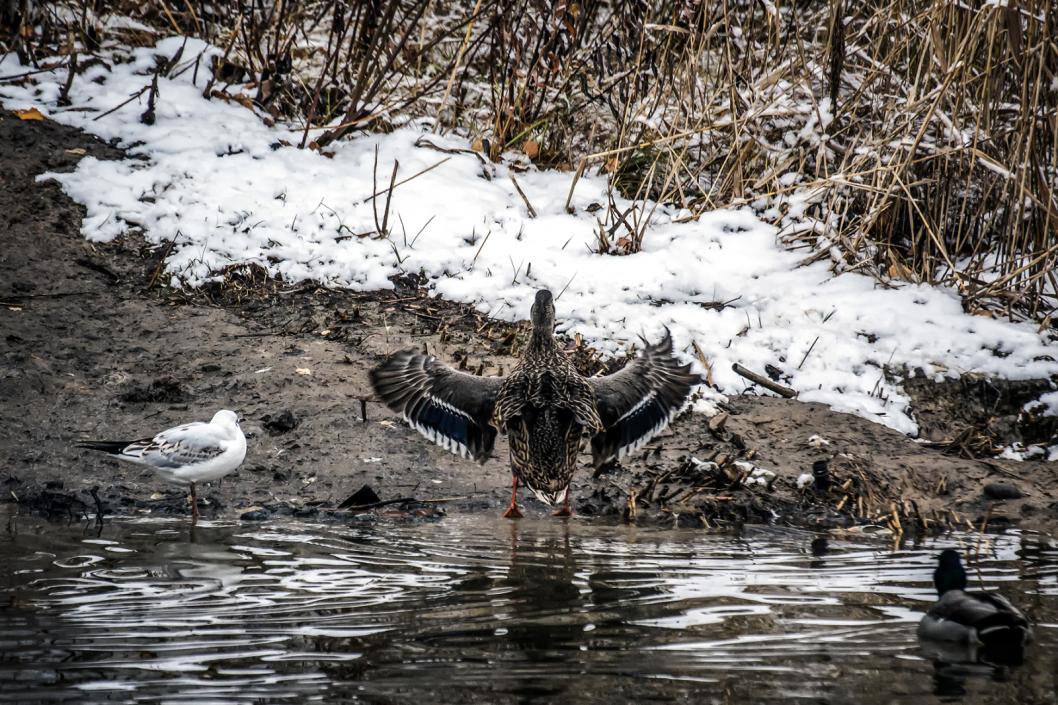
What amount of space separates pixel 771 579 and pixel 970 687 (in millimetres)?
1230

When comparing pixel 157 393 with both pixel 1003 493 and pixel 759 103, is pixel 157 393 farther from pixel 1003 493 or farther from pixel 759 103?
pixel 1003 493

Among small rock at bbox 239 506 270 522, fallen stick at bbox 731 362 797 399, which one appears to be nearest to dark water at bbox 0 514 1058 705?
small rock at bbox 239 506 270 522

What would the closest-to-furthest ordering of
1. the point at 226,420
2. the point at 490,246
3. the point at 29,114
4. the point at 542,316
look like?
the point at 226,420, the point at 542,316, the point at 490,246, the point at 29,114

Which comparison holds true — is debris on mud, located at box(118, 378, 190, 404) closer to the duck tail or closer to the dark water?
the dark water

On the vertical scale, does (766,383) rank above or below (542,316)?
below

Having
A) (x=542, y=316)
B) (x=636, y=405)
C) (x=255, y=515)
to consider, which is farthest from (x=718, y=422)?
(x=255, y=515)

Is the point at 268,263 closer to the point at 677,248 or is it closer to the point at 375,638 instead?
the point at 677,248

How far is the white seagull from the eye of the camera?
5.42 meters

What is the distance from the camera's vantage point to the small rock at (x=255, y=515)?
18.4ft

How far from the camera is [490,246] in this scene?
812 centimetres

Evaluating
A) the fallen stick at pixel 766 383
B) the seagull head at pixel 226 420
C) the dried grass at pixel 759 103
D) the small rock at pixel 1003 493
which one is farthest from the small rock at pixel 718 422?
the seagull head at pixel 226 420

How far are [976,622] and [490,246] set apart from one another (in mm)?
5132

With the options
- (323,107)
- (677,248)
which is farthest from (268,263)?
(677,248)

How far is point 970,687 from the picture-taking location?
334 cm
